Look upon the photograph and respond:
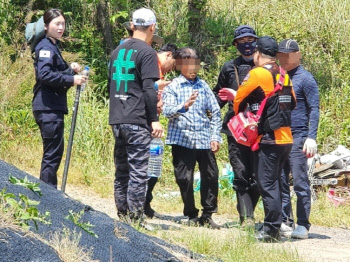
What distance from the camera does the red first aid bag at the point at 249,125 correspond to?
289 inches

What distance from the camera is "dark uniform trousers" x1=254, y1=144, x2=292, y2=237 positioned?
7309 mm

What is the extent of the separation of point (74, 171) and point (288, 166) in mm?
3637

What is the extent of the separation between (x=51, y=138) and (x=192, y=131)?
4.89ft

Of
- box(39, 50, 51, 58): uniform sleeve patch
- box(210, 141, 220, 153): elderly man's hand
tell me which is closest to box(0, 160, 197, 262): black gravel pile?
box(39, 50, 51, 58): uniform sleeve patch

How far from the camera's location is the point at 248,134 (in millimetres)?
7371

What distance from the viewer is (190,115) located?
8172 mm

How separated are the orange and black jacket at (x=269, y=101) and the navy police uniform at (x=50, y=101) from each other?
1658 millimetres

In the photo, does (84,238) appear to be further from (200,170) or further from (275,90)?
(200,170)

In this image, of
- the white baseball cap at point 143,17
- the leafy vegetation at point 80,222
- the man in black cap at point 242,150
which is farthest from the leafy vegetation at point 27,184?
the man in black cap at point 242,150

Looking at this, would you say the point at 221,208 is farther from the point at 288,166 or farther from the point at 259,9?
the point at 259,9

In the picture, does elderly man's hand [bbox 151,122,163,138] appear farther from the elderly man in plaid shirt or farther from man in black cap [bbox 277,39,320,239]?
man in black cap [bbox 277,39,320,239]

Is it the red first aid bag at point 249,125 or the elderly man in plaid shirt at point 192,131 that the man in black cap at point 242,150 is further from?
the red first aid bag at point 249,125

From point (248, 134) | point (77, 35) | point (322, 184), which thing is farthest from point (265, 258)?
point (77, 35)

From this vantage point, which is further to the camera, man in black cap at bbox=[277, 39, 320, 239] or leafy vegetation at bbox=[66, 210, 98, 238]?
man in black cap at bbox=[277, 39, 320, 239]
